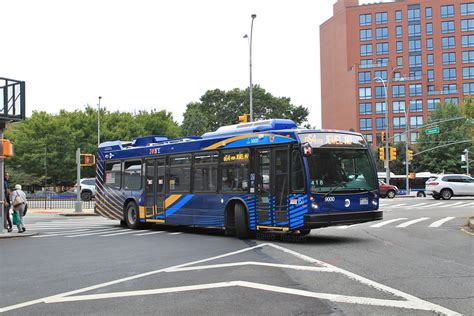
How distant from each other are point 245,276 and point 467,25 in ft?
357

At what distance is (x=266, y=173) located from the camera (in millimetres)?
13508

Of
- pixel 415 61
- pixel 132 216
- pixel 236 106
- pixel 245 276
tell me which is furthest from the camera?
pixel 415 61

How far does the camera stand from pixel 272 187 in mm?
13258

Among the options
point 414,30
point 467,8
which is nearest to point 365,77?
point 414,30

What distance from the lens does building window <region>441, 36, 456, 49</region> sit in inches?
4085

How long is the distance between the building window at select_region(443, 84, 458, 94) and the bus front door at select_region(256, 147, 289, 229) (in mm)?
99005

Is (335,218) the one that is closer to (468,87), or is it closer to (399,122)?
(399,122)

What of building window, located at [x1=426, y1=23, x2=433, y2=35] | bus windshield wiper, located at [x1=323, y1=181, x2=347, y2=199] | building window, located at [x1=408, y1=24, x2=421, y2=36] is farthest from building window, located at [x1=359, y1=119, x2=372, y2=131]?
bus windshield wiper, located at [x1=323, y1=181, x2=347, y2=199]

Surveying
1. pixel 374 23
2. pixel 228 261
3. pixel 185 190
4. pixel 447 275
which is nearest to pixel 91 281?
pixel 228 261

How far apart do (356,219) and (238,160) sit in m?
3.65

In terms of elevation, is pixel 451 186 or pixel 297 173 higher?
pixel 297 173

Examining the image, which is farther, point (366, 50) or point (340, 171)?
point (366, 50)

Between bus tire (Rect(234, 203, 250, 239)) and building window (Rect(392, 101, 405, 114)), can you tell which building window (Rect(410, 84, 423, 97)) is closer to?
building window (Rect(392, 101, 405, 114))

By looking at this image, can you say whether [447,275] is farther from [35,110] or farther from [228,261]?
[35,110]
